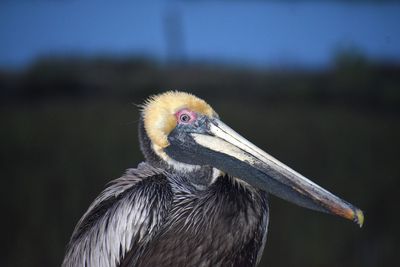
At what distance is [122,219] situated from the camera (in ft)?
7.24

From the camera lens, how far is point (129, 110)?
20.8 ft

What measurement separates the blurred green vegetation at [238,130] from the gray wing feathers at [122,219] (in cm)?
134

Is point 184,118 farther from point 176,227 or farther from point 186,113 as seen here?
point 176,227

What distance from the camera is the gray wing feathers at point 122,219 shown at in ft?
7.25

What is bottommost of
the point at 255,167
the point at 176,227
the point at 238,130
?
the point at 238,130

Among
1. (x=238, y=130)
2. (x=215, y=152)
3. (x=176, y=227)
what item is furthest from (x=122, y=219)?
(x=238, y=130)

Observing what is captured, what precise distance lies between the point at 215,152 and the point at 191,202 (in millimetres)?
221

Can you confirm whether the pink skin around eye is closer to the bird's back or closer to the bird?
the bird

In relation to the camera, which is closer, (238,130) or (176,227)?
(176,227)

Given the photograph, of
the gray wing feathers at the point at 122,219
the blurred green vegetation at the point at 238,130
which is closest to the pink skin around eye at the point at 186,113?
the gray wing feathers at the point at 122,219

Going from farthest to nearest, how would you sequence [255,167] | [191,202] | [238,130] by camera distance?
[238,130] < [191,202] < [255,167]

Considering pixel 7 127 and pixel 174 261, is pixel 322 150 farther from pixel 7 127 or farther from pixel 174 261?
pixel 174 261

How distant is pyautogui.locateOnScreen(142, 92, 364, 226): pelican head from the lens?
208cm

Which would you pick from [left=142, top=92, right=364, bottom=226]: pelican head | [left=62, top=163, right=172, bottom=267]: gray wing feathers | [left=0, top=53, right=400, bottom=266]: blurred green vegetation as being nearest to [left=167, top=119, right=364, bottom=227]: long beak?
[left=142, top=92, right=364, bottom=226]: pelican head
